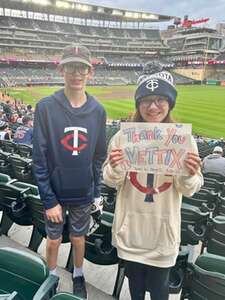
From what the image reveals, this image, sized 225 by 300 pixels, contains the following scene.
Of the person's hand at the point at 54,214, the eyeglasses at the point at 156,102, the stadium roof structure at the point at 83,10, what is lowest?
the person's hand at the point at 54,214

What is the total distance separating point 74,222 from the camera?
2.76 m

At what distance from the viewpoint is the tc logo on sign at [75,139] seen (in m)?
2.56

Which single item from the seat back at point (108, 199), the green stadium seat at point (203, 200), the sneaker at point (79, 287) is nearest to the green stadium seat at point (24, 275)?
the sneaker at point (79, 287)

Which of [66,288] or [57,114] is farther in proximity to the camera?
[66,288]

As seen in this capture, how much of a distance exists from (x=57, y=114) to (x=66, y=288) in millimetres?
1566

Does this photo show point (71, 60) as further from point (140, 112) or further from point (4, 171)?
point (4, 171)

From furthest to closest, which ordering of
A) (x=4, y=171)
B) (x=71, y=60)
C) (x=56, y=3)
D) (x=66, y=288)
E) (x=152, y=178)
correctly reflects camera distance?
(x=56, y=3), (x=4, y=171), (x=66, y=288), (x=71, y=60), (x=152, y=178)

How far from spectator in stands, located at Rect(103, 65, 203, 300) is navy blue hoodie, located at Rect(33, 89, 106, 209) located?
18.4 inches

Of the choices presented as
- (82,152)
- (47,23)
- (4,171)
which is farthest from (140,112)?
(47,23)

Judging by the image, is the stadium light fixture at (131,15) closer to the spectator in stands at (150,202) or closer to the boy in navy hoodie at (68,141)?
the boy in navy hoodie at (68,141)

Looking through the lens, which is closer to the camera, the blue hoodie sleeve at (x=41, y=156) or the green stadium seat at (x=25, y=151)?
the blue hoodie sleeve at (x=41, y=156)

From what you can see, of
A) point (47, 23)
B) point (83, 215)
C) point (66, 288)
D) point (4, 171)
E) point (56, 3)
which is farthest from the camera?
point (47, 23)

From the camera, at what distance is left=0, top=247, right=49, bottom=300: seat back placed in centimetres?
215

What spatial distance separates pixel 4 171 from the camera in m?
5.57
